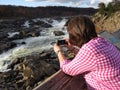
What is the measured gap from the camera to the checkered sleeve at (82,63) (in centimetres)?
283

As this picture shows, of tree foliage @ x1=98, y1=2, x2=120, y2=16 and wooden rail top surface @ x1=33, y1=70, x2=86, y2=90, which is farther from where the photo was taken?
tree foliage @ x1=98, y1=2, x2=120, y2=16

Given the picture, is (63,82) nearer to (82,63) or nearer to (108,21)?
(82,63)

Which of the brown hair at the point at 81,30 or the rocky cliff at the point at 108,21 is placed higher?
the brown hair at the point at 81,30

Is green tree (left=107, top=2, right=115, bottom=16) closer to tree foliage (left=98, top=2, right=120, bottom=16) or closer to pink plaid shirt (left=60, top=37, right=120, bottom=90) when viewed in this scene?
tree foliage (left=98, top=2, right=120, bottom=16)

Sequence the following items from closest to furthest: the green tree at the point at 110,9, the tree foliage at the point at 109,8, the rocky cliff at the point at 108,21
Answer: the rocky cliff at the point at 108,21, the green tree at the point at 110,9, the tree foliage at the point at 109,8

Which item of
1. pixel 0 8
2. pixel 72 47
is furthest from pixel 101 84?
pixel 0 8

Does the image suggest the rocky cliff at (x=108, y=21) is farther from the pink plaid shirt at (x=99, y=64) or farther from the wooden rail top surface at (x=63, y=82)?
the pink plaid shirt at (x=99, y=64)

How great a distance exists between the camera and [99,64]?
282 cm

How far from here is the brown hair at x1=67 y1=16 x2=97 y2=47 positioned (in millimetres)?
2877

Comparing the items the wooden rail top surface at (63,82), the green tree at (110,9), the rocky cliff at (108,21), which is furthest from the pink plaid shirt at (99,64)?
the green tree at (110,9)

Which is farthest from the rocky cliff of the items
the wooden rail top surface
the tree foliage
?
the wooden rail top surface

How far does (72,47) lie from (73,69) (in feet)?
0.96

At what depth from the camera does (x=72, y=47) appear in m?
3.20

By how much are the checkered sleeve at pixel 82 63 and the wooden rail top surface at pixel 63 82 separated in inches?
2.8
